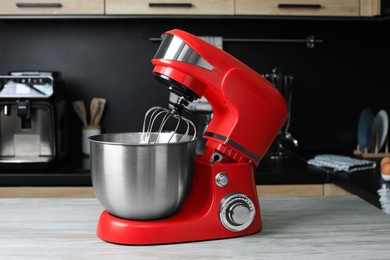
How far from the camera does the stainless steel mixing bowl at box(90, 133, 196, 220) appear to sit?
36.8 inches

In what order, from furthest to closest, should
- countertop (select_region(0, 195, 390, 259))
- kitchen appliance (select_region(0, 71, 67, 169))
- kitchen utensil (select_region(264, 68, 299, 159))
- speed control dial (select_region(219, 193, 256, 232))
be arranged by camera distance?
kitchen utensil (select_region(264, 68, 299, 159)) → kitchen appliance (select_region(0, 71, 67, 169)) → speed control dial (select_region(219, 193, 256, 232)) → countertop (select_region(0, 195, 390, 259))

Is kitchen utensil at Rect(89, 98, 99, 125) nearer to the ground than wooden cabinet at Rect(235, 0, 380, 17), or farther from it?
nearer to the ground

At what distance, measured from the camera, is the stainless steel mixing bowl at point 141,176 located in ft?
3.06

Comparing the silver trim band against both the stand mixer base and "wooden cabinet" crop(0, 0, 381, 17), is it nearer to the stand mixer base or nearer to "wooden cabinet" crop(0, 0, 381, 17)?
the stand mixer base

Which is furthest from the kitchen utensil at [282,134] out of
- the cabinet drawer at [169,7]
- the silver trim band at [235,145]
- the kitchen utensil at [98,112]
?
the silver trim band at [235,145]

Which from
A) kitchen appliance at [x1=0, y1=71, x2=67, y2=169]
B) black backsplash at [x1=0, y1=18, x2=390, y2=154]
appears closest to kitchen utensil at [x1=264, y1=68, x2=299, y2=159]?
black backsplash at [x1=0, y1=18, x2=390, y2=154]

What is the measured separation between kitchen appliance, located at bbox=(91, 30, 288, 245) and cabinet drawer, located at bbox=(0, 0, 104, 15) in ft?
4.68

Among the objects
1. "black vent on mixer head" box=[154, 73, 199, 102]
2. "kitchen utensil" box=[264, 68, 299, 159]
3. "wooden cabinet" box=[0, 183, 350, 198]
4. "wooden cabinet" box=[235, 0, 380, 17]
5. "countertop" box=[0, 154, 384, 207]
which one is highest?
"wooden cabinet" box=[235, 0, 380, 17]

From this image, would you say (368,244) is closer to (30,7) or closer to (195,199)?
(195,199)

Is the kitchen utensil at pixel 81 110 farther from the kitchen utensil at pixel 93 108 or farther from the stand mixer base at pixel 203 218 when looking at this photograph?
the stand mixer base at pixel 203 218

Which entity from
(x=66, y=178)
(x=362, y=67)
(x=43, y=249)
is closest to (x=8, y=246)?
(x=43, y=249)

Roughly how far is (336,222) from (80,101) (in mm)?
1784

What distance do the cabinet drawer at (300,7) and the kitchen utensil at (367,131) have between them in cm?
47

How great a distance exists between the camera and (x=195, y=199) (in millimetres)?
1052
